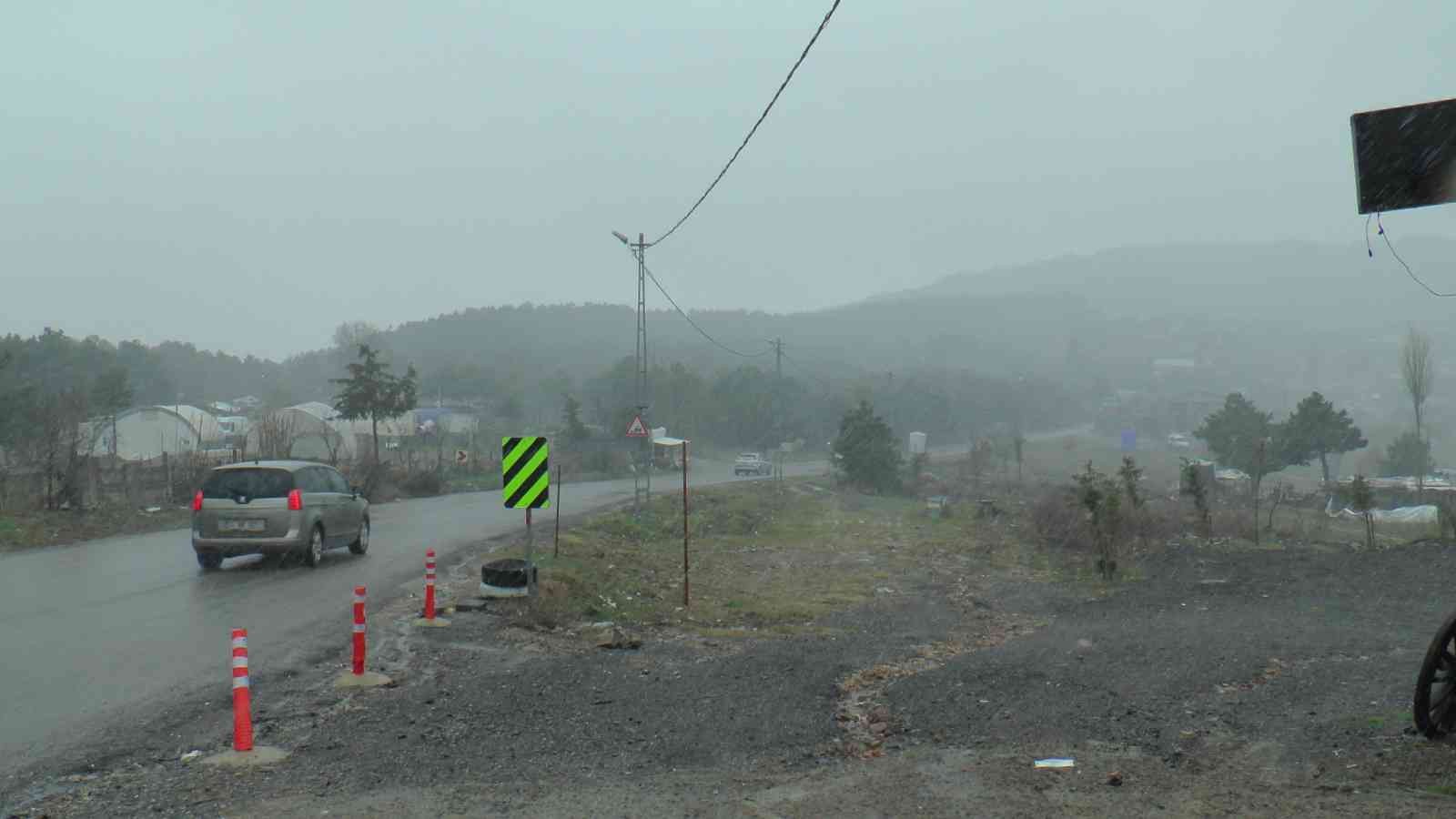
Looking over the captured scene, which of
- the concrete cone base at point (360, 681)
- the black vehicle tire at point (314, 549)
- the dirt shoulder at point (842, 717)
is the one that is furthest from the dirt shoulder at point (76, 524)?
the concrete cone base at point (360, 681)

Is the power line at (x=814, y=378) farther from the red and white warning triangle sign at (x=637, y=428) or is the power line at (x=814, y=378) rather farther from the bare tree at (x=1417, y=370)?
the red and white warning triangle sign at (x=637, y=428)

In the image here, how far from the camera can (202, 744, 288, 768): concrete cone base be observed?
7.13 meters

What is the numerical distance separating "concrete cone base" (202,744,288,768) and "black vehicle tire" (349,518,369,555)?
13.7 m

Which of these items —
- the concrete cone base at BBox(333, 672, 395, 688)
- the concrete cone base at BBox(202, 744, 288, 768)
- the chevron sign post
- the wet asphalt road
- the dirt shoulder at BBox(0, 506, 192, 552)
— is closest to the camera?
the concrete cone base at BBox(202, 744, 288, 768)

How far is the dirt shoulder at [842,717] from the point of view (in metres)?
6.27

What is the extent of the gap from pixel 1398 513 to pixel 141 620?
37.0 m

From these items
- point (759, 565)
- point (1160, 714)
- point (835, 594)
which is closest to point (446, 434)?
point (759, 565)

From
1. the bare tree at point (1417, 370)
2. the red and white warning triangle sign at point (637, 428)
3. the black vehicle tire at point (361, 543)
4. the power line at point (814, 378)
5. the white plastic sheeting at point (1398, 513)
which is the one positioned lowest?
the white plastic sheeting at point (1398, 513)

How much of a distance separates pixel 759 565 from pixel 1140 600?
349 inches

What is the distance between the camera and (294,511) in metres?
17.9

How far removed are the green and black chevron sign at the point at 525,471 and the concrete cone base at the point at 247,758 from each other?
7264mm

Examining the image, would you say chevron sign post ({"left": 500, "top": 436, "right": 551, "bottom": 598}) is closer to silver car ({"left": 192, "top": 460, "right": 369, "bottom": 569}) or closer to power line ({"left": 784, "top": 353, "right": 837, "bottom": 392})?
silver car ({"left": 192, "top": 460, "right": 369, "bottom": 569})

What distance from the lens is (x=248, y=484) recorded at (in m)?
17.9

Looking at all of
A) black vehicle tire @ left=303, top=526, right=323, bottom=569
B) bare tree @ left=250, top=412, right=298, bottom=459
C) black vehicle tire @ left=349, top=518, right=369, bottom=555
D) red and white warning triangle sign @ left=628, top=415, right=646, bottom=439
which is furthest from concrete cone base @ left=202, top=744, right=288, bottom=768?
bare tree @ left=250, top=412, right=298, bottom=459
